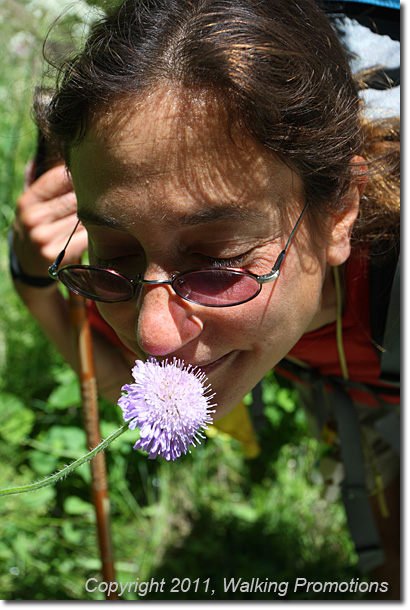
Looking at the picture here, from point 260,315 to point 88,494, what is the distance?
135 centimetres

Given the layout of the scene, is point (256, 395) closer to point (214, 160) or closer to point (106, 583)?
point (106, 583)

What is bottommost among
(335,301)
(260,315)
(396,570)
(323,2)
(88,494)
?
(396,570)

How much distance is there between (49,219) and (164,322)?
0.78 meters

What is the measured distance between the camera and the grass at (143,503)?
1.92m

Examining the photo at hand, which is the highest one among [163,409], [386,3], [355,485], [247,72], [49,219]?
[386,3]

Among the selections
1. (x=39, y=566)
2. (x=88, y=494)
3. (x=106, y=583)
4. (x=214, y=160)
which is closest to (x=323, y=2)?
(x=214, y=160)

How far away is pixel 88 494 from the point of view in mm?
2064

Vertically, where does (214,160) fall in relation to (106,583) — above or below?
above

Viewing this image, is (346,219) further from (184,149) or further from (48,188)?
(48,188)

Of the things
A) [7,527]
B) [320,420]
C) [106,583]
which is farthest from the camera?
[7,527]

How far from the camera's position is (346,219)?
1144 mm

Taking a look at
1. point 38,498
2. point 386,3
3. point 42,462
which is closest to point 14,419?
point 42,462

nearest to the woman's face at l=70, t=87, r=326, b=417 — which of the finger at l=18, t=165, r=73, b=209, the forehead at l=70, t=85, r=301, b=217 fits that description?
the forehead at l=70, t=85, r=301, b=217

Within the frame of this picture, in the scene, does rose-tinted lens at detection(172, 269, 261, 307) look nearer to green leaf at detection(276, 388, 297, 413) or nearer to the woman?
the woman
